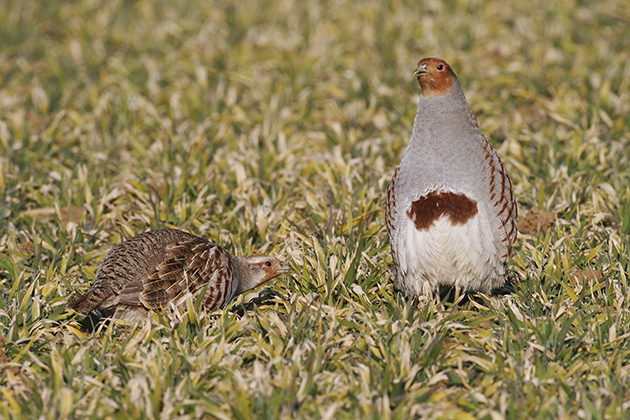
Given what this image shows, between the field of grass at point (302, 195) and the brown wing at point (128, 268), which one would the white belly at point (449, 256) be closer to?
the field of grass at point (302, 195)

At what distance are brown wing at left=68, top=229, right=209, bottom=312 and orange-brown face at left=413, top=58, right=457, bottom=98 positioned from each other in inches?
70.4

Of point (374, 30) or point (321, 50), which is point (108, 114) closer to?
point (321, 50)

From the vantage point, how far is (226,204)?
6148mm

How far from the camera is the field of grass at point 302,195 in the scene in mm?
3705

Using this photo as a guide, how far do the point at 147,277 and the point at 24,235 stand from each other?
1586mm

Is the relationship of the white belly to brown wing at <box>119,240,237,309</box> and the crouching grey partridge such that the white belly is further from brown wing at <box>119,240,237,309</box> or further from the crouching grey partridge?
brown wing at <box>119,240,237,309</box>

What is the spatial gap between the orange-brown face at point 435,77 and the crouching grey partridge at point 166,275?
1490 mm

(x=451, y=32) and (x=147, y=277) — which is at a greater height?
(x=451, y=32)

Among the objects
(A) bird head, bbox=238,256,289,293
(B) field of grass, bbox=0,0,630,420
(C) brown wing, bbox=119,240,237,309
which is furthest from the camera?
(A) bird head, bbox=238,256,289,293

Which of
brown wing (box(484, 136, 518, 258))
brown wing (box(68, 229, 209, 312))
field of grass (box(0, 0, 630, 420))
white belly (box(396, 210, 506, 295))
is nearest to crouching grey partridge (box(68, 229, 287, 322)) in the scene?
brown wing (box(68, 229, 209, 312))

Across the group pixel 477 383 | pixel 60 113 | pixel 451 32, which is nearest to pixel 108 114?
pixel 60 113

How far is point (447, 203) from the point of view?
431 centimetres

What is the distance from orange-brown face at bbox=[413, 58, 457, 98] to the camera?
446cm

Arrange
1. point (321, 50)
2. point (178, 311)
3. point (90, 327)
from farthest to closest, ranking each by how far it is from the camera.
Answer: point (321, 50)
point (90, 327)
point (178, 311)
